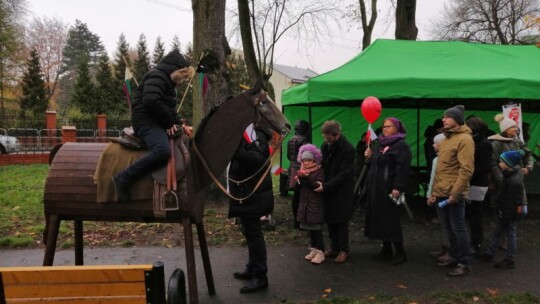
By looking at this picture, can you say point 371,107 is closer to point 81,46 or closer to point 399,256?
point 399,256

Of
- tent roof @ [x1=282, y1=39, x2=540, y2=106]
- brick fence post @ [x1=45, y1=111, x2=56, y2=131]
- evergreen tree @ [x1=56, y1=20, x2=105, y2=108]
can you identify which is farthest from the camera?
evergreen tree @ [x1=56, y1=20, x2=105, y2=108]

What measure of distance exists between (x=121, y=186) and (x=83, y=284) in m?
1.27

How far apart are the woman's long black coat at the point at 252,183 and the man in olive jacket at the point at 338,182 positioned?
3.62 ft

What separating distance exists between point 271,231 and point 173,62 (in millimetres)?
3794

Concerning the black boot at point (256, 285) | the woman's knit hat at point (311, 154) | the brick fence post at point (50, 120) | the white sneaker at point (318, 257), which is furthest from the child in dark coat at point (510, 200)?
the brick fence post at point (50, 120)

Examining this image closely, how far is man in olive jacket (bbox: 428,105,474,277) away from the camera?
4730 mm

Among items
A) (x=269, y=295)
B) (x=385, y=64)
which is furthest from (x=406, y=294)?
(x=385, y=64)

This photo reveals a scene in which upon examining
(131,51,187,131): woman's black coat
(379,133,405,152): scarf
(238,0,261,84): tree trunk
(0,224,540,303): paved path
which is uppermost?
(238,0,261,84): tree trunk

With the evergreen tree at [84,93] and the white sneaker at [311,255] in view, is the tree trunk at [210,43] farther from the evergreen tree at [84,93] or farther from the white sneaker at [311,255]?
the evergreen tree at [84,93]

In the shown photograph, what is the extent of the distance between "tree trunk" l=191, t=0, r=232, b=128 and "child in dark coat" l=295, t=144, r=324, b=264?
3111mm

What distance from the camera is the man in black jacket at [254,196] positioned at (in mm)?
4320

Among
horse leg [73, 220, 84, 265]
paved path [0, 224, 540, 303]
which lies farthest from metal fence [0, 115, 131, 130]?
horse leg [73, 220, 84, 265]

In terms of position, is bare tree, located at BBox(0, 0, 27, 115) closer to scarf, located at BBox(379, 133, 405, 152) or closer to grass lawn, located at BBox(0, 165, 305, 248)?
grass lawn, located at BBox(0, 165, 305, 248)

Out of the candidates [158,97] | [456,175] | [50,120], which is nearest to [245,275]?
[158,97]
